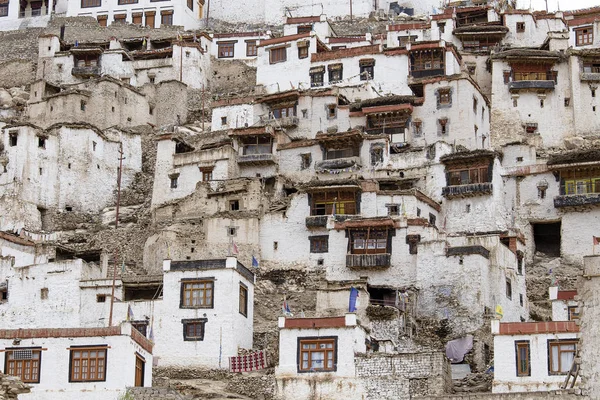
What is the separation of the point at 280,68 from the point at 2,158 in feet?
67.0

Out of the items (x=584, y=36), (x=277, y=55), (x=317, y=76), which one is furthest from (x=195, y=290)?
(x=584, y=36)

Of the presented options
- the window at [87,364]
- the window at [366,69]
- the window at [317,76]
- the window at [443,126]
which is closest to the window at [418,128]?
the window at [443,126]

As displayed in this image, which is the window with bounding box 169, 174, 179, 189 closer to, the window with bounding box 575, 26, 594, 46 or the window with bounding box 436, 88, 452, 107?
the window with bounding box 436, 88, 452, 107

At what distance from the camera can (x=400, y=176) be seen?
63781mm

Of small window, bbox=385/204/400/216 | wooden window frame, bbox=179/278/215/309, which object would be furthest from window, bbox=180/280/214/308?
small window, bbox=385/204/400/216

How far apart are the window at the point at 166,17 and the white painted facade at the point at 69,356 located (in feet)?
194

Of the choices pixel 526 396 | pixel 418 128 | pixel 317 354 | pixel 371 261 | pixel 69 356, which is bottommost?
pixel 526 396

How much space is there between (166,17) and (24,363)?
60409 millimetres

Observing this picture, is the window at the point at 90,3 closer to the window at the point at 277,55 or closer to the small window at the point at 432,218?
the window at the point at 277,55

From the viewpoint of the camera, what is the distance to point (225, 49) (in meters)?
90.2

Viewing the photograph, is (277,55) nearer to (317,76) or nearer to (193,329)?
(317,76)

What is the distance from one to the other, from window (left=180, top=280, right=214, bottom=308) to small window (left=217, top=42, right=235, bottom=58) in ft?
142

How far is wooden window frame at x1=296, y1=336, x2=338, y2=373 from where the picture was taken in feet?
143

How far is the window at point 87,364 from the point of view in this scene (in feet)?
129
